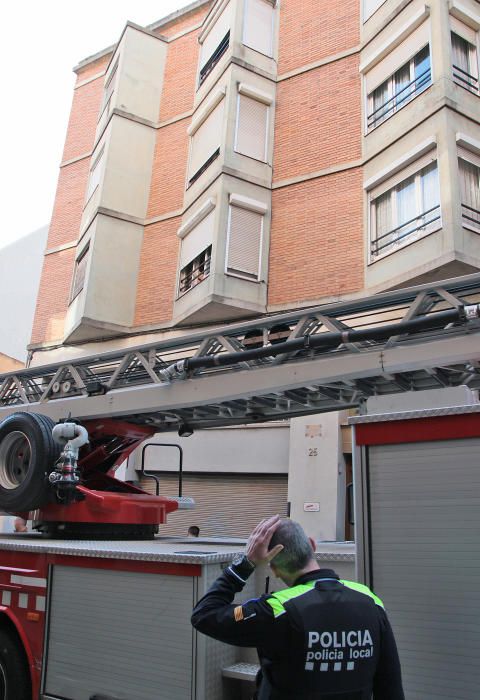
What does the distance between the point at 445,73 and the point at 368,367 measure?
8847 mm

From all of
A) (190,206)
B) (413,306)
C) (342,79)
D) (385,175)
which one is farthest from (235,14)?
(413,306)

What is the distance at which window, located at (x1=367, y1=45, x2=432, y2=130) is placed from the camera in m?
12.0

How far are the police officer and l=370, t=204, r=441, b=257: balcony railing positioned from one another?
949 cm

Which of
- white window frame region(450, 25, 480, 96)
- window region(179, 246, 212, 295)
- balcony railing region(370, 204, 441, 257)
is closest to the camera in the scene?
balcony railing region(370, 204, 441, 257)

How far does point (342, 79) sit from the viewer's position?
46.8 ft

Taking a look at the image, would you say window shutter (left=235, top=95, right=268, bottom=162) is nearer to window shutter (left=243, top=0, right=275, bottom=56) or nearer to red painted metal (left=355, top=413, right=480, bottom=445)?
window shutter (left=243, top=0, right=275, bottom=56)

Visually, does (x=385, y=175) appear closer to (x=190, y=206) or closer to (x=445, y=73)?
(x=445, y=73)

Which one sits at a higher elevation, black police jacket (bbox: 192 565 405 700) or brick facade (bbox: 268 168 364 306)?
brick facade (bbox: 268 168 364 306)

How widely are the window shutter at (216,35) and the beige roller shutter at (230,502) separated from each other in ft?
37.6

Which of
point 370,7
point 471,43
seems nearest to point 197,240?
point 370,7

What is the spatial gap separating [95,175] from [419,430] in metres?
16.4

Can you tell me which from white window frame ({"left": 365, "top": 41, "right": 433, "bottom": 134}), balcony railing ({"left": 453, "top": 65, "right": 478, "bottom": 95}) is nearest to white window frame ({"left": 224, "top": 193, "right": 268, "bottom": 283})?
white window frame ({"left": 365, "top": 41, "right": 433, "bottom": 134})

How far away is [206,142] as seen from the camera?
15609 millimetres

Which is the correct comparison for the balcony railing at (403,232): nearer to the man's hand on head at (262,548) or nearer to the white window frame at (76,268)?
the white window frame at (76,268)
